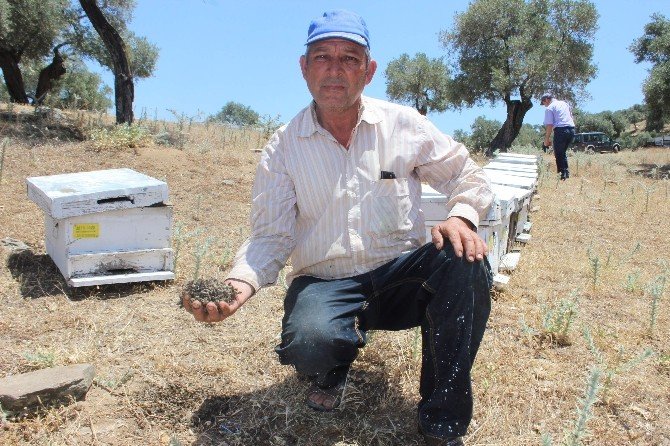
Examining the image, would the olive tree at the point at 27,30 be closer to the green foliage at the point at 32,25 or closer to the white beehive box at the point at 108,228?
the green foliage at the point at 32,25

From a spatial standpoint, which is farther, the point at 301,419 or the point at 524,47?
the point at 524,47

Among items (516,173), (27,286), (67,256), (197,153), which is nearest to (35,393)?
(67,256)

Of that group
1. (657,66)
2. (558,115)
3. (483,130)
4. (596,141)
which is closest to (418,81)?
(483,130)

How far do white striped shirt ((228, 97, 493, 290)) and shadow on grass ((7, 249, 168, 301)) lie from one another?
185 centimetres

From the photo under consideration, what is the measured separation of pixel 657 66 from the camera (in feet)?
54.5

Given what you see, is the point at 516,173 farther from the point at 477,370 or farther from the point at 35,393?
the point at 35,393

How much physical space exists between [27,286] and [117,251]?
0.68 metres

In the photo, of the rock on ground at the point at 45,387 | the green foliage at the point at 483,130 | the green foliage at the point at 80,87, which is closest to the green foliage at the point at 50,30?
the green foliage at the point at 80,87

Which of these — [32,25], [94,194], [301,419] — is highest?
[32,25]

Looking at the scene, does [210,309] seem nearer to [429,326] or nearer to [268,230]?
[268,230]

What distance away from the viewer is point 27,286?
398 cm

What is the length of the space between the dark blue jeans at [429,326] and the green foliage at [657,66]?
16477 mm

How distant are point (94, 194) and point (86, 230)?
0.28 metres

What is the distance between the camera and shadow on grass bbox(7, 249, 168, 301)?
3.90 m
